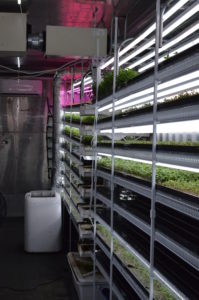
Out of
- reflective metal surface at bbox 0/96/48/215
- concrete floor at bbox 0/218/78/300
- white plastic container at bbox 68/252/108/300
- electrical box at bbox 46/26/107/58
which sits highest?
electrical box at bbox 46/26/107/58

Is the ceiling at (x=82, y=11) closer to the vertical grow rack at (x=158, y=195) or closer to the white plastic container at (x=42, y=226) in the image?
the vertical grow rack at (x=158, y=195)

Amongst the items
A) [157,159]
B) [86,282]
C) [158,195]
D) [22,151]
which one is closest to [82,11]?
[86,282]

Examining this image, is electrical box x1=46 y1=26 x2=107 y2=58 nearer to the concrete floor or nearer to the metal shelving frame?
the metal shelving frame

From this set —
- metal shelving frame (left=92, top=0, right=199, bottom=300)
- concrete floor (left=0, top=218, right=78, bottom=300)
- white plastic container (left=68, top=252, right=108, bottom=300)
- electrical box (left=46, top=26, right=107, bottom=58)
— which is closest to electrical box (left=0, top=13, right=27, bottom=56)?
electrical box (left=46, top=26, right=107, bottom=58)

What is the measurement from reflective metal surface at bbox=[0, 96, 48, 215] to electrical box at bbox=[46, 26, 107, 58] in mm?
5246

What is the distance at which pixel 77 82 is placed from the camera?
7941 millimetres

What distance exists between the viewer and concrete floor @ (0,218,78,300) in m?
5.39

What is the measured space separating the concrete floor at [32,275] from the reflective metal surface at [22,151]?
2739 millimetres

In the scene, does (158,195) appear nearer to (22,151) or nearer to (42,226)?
(42,226)

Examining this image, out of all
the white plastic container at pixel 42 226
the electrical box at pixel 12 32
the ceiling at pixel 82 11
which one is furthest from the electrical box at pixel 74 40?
the white plastic container at pixel 42 226

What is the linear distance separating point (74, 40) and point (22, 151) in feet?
18.5

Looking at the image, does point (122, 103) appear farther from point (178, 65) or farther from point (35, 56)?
point (35, 56)

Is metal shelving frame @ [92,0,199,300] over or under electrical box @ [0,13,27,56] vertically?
under

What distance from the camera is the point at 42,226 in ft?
24.1
